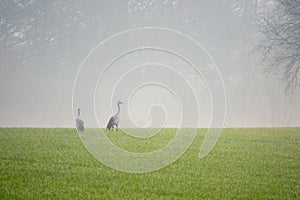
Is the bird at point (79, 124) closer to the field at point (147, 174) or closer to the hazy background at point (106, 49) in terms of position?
the field at point (147, 174)

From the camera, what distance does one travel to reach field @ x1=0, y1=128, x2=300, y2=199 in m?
14.7

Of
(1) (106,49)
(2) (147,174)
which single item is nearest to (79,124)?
(2) (147,174)

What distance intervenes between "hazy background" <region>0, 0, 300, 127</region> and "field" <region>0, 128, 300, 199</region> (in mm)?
18826

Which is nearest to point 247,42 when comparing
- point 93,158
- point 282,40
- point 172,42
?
point 172,42

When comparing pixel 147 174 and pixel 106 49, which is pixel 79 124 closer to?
pixel 147 174

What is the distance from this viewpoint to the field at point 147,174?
14.7 m

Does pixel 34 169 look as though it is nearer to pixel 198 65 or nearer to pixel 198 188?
pixel 198 188

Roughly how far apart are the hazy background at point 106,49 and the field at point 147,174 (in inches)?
741

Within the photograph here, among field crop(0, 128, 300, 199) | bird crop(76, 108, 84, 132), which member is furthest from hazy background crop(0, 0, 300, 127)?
field crop(0, 128, 300, 199)

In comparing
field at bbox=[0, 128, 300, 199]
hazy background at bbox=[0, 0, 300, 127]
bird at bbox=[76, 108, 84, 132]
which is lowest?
field at bbox=[0, 128, 300, 199]

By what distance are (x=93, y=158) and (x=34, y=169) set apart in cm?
311

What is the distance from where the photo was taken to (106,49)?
4694cm

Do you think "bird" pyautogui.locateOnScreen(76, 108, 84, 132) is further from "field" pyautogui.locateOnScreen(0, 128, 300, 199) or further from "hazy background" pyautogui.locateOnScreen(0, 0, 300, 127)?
"hazy background" pyautogui.locateOnScreen(0, 0, 300, 127)

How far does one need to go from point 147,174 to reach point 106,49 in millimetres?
30666
